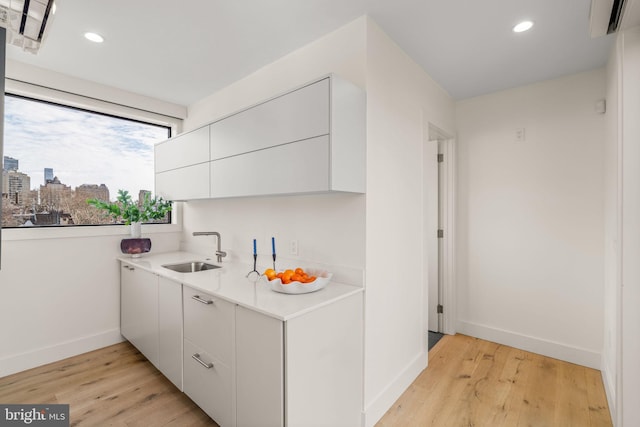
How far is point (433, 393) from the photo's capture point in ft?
7.13

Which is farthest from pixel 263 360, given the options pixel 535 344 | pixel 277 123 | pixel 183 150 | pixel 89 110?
pixel 89 110

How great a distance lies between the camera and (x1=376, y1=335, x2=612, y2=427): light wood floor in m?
1.90

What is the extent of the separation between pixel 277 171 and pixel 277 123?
0.29m

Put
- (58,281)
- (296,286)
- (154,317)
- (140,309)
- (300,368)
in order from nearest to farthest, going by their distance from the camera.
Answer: (300,368) → (296,286) → (154,317) → (140,309) → (58,281)

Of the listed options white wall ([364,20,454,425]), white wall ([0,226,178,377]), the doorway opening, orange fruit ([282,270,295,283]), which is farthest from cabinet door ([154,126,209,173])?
the doorway opening

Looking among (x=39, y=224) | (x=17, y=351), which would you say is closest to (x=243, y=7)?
(x=39, y=224)

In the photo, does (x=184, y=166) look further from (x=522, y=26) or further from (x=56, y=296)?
(x=522, y=26)

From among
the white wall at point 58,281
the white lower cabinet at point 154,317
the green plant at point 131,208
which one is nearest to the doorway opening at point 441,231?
the white lower cabinet at point 154,317

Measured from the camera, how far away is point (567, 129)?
256 cm

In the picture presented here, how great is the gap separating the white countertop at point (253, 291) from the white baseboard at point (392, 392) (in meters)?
0.74

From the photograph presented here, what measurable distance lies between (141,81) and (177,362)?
7.88 feet

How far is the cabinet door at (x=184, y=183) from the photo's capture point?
2549mm

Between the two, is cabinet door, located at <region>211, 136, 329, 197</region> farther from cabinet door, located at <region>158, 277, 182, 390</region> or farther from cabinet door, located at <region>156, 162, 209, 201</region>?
cabinet door, located at <region>158, 277, 182, 390</region>

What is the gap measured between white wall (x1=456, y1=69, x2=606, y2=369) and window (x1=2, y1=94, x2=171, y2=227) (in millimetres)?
3428
